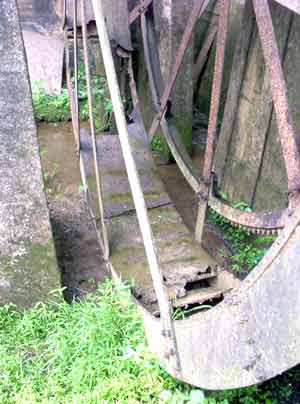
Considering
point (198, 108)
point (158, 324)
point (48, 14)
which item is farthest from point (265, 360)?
point (48, 14)

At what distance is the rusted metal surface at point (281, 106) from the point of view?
92.4 inches

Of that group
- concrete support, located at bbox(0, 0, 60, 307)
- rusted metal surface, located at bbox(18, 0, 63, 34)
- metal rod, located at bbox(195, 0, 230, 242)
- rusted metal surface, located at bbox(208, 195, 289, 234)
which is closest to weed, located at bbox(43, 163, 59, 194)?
concrete support, located at bbox(0, 0, 60, 307)

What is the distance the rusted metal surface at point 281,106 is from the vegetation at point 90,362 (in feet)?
4.36

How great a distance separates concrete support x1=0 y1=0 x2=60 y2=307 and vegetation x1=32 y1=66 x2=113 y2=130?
288 centimetres

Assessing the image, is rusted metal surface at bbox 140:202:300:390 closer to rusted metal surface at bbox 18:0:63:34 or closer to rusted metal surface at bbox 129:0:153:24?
rusted metal surface at bbox 129:0:153:24

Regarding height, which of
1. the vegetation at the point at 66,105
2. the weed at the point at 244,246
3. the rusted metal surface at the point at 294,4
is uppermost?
the rusted metal surface at the point at 294,4

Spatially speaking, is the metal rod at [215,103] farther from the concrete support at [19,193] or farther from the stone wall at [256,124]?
the concrete support at [19,193]

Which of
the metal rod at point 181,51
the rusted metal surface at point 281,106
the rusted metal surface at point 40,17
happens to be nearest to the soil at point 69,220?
the metal rod at point 181,51

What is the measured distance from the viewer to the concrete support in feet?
10.8

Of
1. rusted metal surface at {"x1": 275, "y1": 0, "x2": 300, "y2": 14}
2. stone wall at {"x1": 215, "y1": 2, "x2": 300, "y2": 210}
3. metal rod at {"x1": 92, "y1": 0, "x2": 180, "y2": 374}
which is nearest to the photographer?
rusted metal surface at {"x1": 275, "y1": 0, "x2": 300, "y2": 14}

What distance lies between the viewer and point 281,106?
96.7 inches

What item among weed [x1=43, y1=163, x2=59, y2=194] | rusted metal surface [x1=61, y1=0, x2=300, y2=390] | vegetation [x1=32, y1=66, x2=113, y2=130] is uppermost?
rusted metal surface [x1=61, y1=0, x2=300, y2=390]

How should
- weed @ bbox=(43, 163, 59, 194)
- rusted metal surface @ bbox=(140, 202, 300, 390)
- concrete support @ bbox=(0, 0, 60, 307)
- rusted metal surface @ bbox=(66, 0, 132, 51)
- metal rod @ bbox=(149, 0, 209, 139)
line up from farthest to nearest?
weed @ bbox=(43, 163, 59, 194) < rusted metal surface @ bbox=(66, 0, 132, 51) < metal rod @ bbox=(149, 0, 209, 139) < concrete support @ bbox=(0, 0, 60, 307) < rusted metal surface @ bbox=(140, 202, 300, 390)

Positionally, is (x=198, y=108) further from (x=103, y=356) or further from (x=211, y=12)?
(x=103, y=356)
